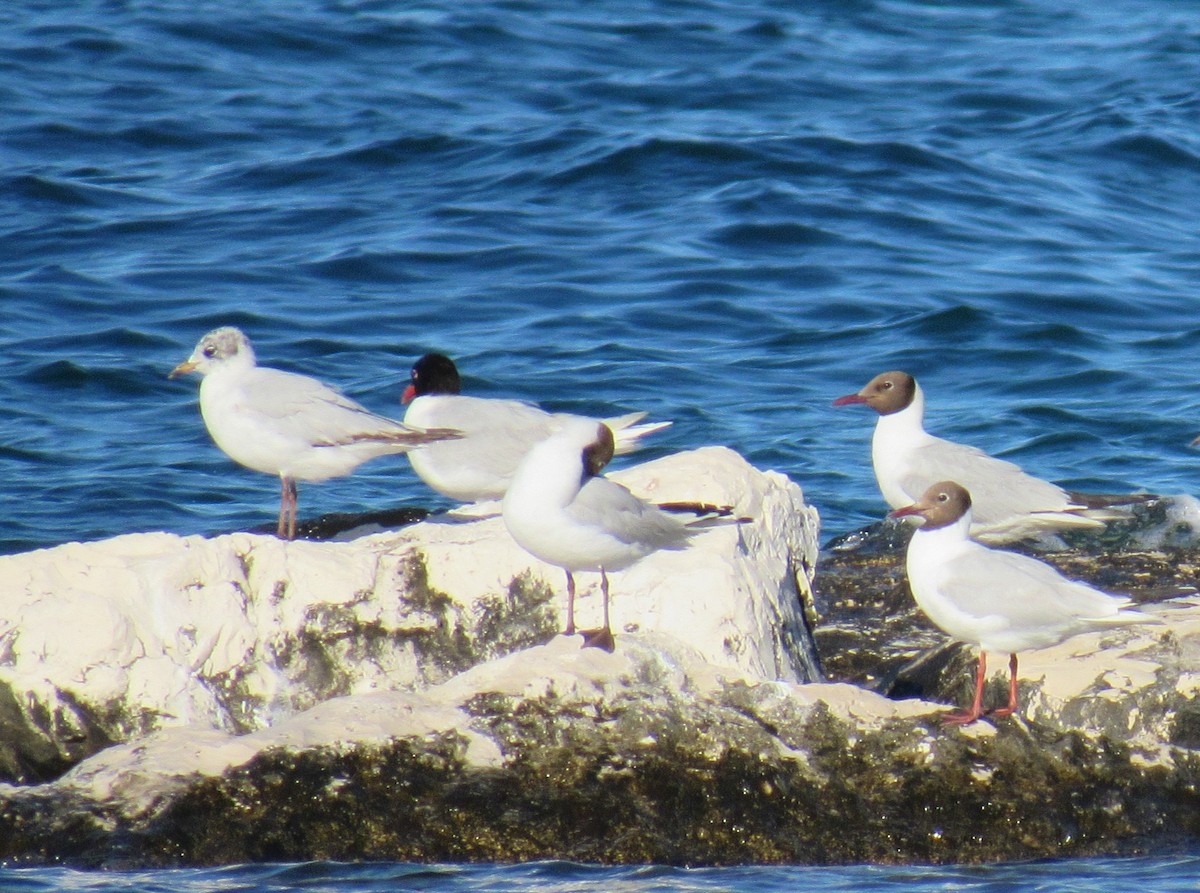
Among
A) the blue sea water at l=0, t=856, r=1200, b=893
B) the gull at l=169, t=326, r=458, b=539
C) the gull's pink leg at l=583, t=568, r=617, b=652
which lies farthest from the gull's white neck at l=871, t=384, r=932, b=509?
the blue sea water at l=0, t=856, r=1200, b=893

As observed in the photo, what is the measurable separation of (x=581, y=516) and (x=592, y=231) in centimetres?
937

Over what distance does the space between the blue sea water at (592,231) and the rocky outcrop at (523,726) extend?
353cm

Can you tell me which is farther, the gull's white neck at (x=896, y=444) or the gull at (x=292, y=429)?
the gull's white neck at (x=896, y=444)

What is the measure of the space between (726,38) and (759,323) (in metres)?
7.52

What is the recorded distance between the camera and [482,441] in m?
7.70

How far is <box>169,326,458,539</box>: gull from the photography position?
713cm

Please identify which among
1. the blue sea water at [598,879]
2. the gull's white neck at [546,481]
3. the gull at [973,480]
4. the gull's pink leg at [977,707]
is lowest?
the blue sea water at [598,879]

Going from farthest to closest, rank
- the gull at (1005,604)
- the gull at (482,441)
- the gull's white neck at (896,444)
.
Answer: the gull's white neck at (896,444) → the gull at (482,441) → the gull at (1005,604)

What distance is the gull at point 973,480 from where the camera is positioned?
8367mm

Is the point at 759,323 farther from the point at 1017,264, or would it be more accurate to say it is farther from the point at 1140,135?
the point at 1140,135

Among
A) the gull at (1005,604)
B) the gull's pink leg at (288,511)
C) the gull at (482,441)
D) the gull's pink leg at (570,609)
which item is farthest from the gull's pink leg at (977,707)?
the gull's pink leg at (288,511)

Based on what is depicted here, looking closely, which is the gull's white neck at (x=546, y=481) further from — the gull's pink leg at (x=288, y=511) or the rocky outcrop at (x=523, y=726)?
the gull's pink leg at (x=288, y=511)

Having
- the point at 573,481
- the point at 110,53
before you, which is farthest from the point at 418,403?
the point at 110,53

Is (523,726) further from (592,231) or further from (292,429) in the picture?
(592,231)
